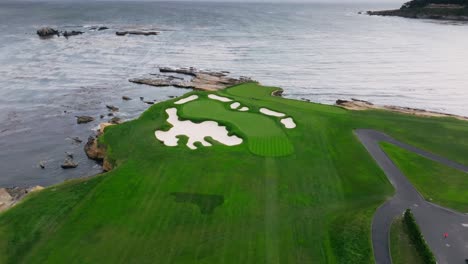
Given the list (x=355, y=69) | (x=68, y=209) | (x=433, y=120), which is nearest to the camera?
(x=68, y=209)

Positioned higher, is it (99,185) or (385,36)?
(385,36)

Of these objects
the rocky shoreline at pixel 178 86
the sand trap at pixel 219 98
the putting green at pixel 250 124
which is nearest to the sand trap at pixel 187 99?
the putting green at pixel 250 124

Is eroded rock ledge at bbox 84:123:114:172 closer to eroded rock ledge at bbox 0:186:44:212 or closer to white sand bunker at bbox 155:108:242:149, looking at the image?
white sand bunker at bbox 155:108:242:149

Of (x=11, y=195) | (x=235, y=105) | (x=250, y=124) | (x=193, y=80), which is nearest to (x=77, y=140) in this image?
(x=11, y=195)

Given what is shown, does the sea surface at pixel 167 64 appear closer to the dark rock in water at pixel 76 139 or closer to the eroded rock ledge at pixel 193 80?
the dark rock in water at pixel 76 139

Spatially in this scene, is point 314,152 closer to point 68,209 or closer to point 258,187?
point 258,187

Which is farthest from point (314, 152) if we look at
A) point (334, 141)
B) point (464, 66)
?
point (464, 66)

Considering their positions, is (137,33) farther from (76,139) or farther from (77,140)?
(77,140)
